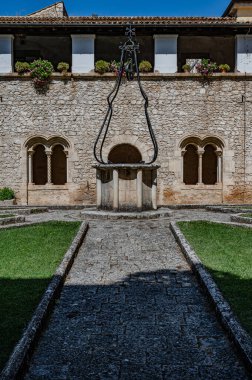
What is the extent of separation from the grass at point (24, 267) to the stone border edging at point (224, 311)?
224 centimetres

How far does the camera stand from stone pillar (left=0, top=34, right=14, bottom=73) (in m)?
21.2

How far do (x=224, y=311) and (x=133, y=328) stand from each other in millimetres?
1095

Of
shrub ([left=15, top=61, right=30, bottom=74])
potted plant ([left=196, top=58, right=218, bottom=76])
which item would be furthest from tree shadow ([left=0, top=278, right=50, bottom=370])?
potted plant ([left=196, top=58, right=218, bottom=76])

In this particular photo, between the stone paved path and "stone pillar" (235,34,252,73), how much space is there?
14.9 meters

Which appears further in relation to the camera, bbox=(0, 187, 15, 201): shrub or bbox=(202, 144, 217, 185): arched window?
bbox=(202, 144, 217, 185): arched window

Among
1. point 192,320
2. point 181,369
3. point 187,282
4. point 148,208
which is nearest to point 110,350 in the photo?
point 181,369

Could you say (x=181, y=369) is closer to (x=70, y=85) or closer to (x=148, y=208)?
(x=148, y=208)

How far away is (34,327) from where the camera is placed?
498 centimetres

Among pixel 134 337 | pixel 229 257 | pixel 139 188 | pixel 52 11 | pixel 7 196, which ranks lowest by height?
pixel 134 337

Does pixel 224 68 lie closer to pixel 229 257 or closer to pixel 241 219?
pixel 241 219

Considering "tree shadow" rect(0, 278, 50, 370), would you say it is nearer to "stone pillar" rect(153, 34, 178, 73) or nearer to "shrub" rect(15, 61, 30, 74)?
"shrub" rect(15, 61, 30, 74)

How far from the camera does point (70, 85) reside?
21219 millimetres

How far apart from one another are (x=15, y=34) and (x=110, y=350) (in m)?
19.7

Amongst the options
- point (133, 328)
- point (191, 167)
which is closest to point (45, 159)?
point (191, 167)
